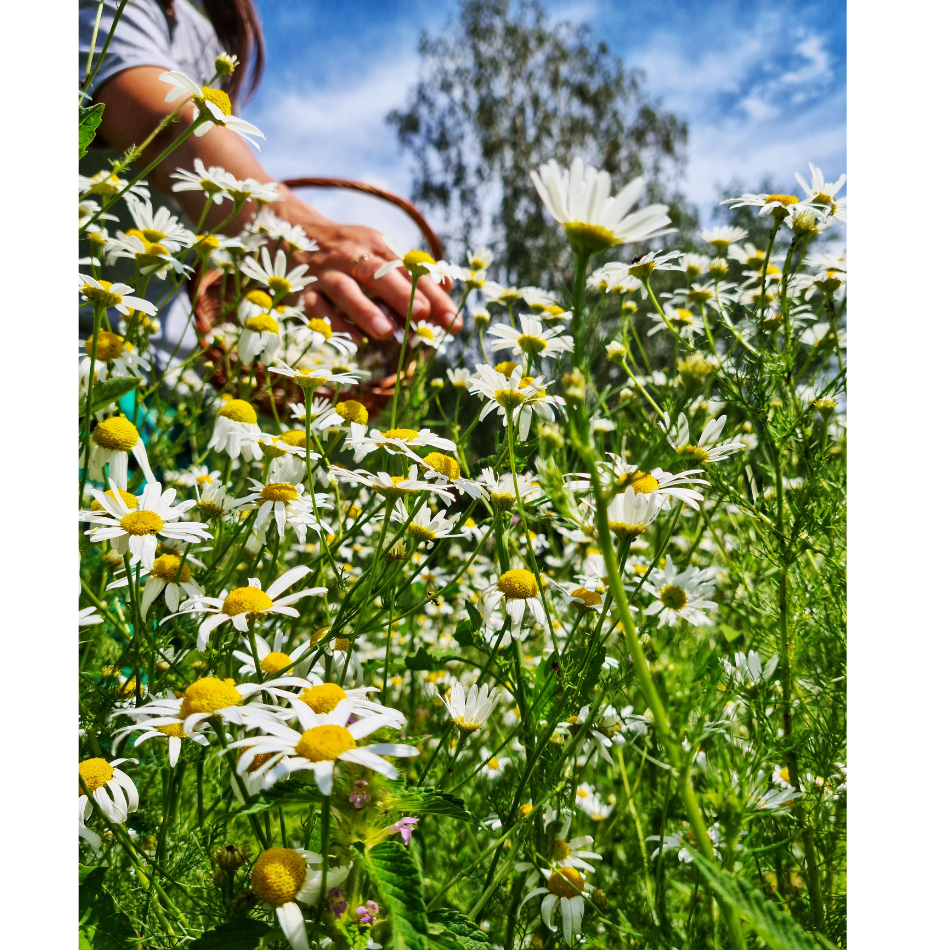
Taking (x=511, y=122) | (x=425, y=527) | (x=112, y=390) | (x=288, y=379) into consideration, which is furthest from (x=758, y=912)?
(x=511, y=122)

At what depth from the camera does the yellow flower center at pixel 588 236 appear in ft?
0.95

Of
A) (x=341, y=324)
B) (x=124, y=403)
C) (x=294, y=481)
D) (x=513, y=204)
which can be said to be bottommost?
(x=294, y=481)

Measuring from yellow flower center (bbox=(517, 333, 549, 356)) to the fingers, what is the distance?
0.33 m

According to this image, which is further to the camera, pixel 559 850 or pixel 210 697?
pixel 559 850

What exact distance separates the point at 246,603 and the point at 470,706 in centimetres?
19

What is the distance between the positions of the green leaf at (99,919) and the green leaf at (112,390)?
0.26 m

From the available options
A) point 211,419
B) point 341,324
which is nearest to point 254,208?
point 341,324

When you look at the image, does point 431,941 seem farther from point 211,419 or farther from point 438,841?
point 211,419

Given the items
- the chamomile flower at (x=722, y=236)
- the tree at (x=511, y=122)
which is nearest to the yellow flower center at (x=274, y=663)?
the chamomile flower at (x=722, y=236)

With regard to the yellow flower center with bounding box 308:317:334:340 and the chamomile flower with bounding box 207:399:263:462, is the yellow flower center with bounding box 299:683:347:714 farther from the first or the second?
the yellow flower center with bounding box 308:317:334:340

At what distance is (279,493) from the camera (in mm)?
516

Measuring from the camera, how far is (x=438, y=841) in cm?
73

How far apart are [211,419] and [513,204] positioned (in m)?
5.38

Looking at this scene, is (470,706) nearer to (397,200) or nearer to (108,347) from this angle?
(108,347)
